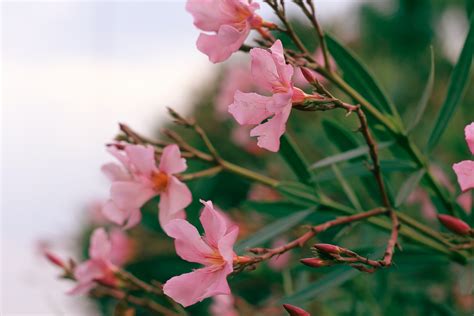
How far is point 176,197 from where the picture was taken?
1.02m

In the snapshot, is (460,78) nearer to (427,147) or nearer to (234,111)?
(427,147)

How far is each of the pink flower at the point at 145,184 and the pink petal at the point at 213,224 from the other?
193 millimetres

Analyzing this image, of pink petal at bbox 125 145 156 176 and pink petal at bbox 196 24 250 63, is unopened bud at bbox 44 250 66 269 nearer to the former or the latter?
pink petal at bbox 125 145 156 176

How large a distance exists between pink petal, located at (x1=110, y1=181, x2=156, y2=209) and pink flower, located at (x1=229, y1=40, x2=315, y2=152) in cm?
27

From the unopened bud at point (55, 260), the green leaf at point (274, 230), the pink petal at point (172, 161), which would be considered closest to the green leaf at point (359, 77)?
the green leaf at point (274, 230)

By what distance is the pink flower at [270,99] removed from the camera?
791 millimetres

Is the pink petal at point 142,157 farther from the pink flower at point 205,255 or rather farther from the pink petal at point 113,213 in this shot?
the pink flower at point 205,255

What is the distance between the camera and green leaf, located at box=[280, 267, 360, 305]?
1.09 metres

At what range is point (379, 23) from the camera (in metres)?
10.1

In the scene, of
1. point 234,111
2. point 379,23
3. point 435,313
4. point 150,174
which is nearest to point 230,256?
point 234,111

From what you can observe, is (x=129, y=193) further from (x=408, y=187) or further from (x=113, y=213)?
(x=408, y=187)

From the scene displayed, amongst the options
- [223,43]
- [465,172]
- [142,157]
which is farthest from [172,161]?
→ [465,172]

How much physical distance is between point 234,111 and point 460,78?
1.38ft

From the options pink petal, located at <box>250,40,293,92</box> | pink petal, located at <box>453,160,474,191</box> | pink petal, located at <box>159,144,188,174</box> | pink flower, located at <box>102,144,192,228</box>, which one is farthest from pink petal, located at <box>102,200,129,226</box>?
pink petal, located at <box>453,160,474,191</box>
